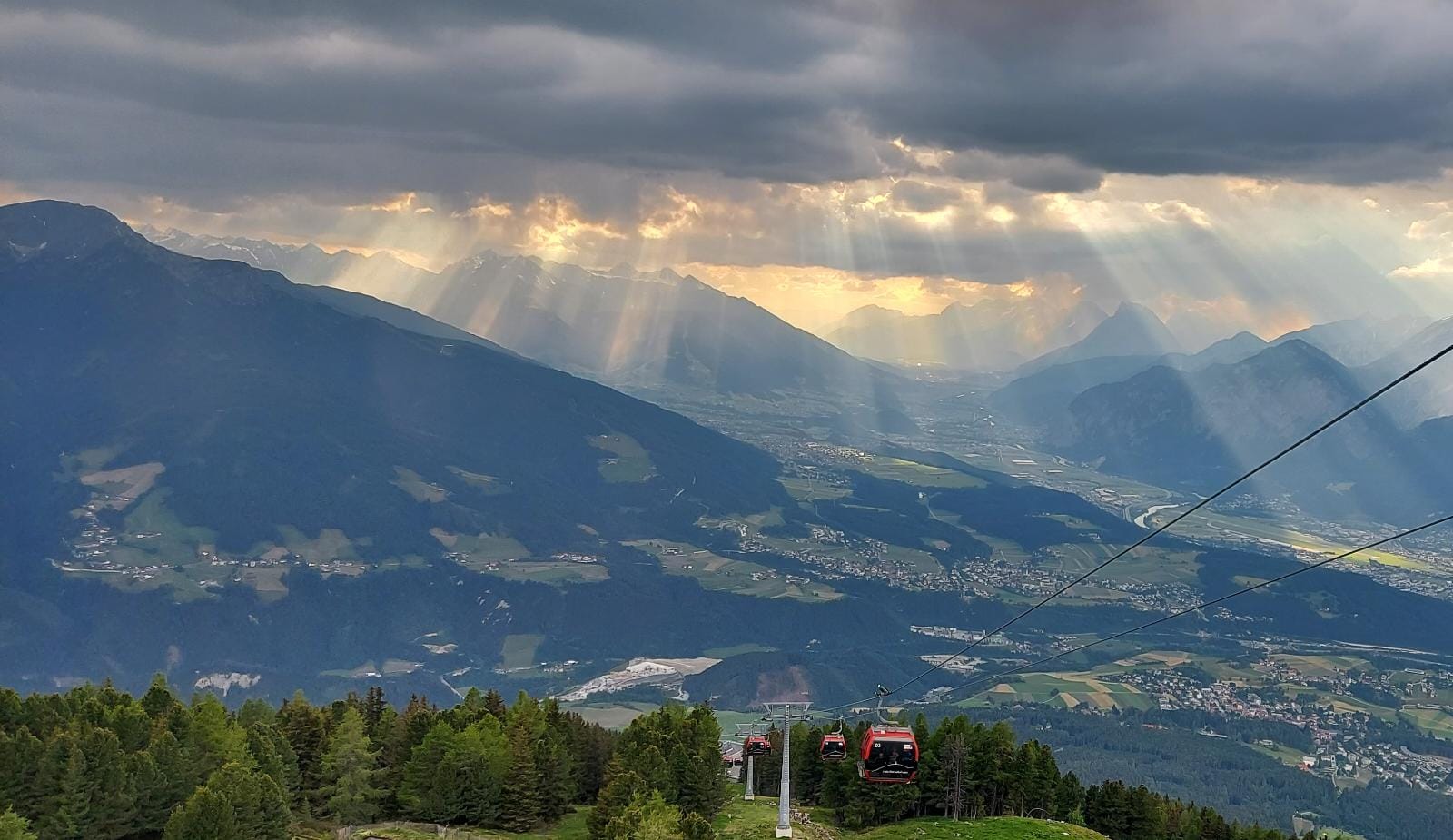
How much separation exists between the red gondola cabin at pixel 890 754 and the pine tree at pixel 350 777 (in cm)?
4040

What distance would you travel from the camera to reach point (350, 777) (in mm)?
90438

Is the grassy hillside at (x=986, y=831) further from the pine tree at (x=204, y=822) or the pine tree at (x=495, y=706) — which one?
the pine tree at (x=204, y=822)

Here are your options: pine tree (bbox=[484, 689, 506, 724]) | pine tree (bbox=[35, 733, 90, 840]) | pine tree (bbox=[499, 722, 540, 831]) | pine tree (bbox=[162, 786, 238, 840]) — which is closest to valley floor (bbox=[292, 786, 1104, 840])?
pine tree (bbox=[499, 722, 540, 831])

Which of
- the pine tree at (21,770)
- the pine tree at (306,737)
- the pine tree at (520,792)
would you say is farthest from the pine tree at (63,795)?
the pine tree at (520,792)

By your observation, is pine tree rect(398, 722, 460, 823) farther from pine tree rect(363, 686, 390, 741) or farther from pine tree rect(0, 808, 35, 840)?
pine tree rect(0, 808, 35, 840)

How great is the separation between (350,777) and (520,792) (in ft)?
41.3

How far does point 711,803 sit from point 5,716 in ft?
165

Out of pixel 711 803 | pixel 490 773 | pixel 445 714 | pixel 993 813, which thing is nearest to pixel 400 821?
pixel 490 773

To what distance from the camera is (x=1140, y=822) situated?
11288 centimetres

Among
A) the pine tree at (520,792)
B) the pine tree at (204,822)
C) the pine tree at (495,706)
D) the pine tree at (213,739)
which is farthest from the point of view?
the pine tree at (495,706)

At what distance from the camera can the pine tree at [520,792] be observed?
92.1 metres

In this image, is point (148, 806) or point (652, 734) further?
point (652, 734)

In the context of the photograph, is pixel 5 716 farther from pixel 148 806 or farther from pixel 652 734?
pixel 652 734

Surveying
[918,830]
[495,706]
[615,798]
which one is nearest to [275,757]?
[615,798]
